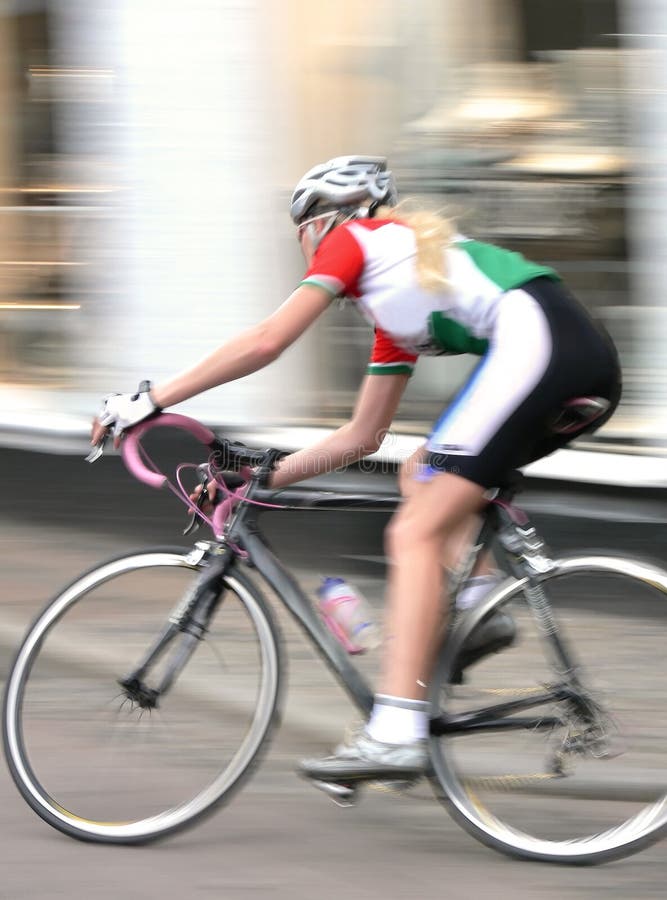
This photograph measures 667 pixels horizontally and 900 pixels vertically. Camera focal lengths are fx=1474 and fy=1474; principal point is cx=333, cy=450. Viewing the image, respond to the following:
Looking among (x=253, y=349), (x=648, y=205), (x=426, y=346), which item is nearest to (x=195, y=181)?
(x=648, y=205)

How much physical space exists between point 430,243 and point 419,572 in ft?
2.63

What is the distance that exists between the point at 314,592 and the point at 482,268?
961 mm

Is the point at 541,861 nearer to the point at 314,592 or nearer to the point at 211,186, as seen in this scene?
the point at 314,592

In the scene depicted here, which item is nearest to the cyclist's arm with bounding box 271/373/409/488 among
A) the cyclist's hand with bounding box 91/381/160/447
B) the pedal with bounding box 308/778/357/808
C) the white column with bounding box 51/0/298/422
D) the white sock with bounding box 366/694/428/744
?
the cyclist's hand with bounding box 91/381/160/447

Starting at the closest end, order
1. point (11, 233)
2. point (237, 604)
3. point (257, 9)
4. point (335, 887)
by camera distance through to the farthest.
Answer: point (335, 887), point (237, 604), point (257, 9), point (11, 233)

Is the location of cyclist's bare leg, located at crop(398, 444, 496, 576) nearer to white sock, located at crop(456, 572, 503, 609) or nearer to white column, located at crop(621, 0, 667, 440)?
white sock, located at crop(456, 572, 503, 609)

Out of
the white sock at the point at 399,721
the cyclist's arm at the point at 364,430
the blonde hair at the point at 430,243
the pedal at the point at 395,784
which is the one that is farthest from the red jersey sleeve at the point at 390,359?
the pedal at the point at 395,784

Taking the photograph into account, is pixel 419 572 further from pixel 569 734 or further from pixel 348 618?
pixel 569 734

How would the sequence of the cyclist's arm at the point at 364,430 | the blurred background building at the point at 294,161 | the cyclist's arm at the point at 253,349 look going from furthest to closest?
the blurred background building at the point at 294,161, the cyclist's arm at the point at 364,430, the cyclist's arm at the point at 253,349

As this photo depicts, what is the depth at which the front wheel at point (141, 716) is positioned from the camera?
3.79 meters

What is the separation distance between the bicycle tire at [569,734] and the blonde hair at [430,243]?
30.1 inches

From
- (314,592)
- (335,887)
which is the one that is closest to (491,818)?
(335,887)

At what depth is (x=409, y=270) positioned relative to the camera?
11.7 feet

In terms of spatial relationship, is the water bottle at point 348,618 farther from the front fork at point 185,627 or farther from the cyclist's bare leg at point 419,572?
the front fork at point 185,627
